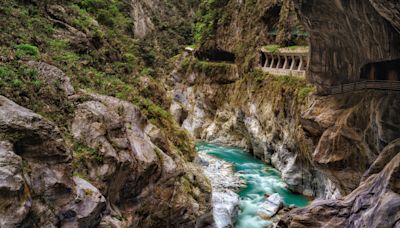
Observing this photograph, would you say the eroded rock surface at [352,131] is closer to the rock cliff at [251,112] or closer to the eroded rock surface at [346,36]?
the eroded rock surface at [346,36]

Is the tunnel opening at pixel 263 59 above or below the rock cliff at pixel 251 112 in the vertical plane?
above

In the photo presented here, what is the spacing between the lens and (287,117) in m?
29.5

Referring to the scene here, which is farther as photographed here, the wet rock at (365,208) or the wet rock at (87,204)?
the wet rock at (365,208)

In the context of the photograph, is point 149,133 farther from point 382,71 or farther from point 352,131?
point 382,71

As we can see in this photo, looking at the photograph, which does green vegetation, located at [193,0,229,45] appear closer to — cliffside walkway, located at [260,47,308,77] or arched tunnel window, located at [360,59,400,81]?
cliffside walkway, located at [260,47,308,77]

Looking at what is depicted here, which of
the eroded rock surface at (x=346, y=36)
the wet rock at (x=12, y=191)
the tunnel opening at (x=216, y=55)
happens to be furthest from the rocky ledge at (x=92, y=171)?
the tunnel opening at (x=216, y=55)

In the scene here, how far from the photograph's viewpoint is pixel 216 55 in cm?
4841

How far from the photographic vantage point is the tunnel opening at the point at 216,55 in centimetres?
4659

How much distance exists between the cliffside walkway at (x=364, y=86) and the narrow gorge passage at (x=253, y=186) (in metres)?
9.39

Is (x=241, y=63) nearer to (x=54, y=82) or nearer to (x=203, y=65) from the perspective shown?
(x=203, y=65)

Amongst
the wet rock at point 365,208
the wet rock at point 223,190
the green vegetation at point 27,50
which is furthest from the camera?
the wet rock at point 223,190

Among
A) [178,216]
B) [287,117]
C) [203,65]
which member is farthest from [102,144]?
[203,65]

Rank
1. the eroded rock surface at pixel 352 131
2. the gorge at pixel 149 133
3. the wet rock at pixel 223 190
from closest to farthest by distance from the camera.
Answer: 1. the gorge at pixel 149 133
2. the eroded rock surface at pixel 352 131
3. the wet rock at pixel 223 190

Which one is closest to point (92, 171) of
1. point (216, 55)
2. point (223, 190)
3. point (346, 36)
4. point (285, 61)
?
point (346, 36)
